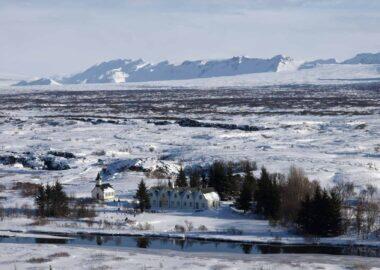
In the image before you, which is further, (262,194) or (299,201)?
(262,194)

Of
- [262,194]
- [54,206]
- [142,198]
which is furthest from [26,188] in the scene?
[262,194]

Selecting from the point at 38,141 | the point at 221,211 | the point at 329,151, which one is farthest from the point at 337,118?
the point at 221,211

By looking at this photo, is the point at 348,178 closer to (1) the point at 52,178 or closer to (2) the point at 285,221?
(2) the point at 285,221

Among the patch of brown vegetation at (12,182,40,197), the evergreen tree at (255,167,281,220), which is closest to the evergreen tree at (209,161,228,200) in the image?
the evergreen tree at (255,167,281,220)

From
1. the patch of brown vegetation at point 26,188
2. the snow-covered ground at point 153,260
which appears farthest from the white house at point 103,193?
the snow-covered ground at point 153,260

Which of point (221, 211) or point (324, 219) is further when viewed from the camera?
point (221, 211)

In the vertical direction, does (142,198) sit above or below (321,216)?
below

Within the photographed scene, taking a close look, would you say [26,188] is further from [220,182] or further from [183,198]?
[220,182]
